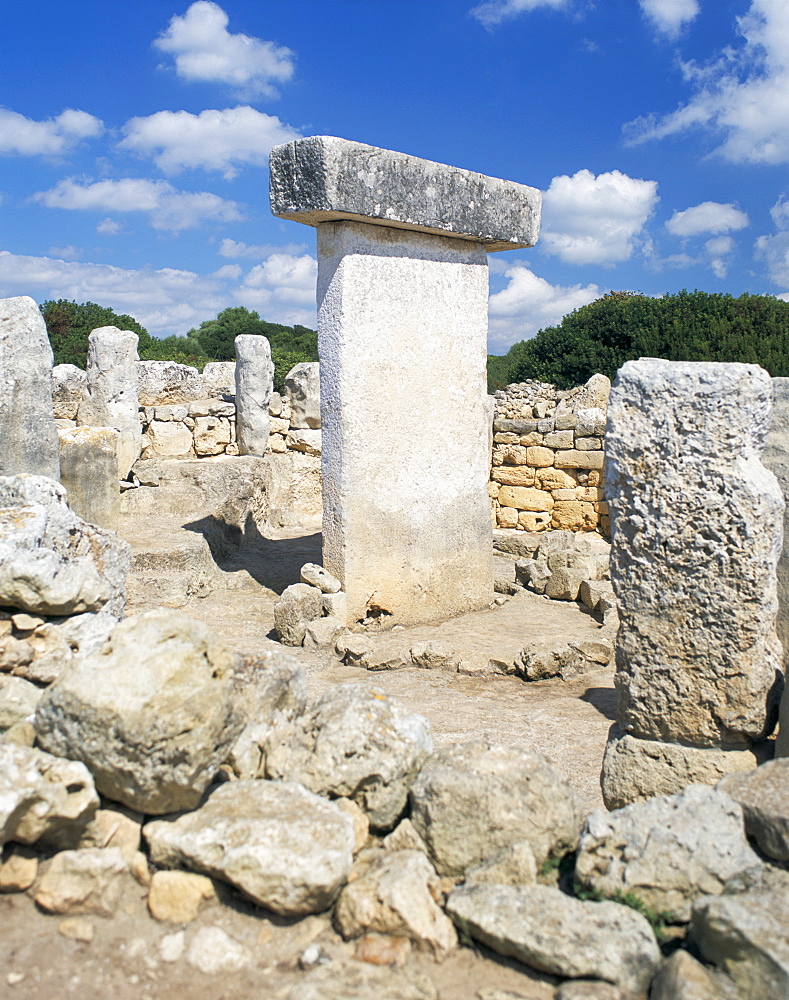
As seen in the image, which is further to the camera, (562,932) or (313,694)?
(313,694)

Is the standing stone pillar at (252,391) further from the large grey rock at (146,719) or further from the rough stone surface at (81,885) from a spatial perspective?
the rough stone surface at (81,885)

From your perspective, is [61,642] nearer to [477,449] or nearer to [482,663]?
[482,663]

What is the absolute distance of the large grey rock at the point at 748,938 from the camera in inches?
76.3

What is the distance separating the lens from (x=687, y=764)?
3.00 metres

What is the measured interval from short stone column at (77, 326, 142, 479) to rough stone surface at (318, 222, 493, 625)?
4298 mm

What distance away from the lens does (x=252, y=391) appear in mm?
10969

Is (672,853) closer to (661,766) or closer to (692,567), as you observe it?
(661,766)

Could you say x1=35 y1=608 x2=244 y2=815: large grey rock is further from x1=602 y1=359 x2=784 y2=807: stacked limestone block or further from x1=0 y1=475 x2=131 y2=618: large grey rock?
x1=602 y1=359 x2=784 y2=807: stacked limestone block

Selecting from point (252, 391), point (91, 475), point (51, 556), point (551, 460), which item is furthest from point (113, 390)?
point (51, 556)

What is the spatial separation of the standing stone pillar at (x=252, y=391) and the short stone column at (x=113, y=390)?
1.53m

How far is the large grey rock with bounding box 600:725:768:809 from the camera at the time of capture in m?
2.99

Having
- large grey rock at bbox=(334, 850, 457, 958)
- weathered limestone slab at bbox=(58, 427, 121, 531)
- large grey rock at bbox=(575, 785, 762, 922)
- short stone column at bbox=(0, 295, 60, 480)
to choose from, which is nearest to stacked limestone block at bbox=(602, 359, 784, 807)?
large grey rock at bbox=(575, 785, 762, 922)

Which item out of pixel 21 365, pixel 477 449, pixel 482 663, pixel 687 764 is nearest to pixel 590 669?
pixel 482 663

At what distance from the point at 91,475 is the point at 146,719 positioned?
5664 mm
